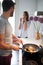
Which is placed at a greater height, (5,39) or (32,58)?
(5,39)

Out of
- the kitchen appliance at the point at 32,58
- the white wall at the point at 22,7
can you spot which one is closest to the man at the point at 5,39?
the kitchen appliance at the point at 32,58

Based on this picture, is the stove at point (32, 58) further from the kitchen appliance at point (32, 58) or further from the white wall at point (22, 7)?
the white wall at point (22, 7)

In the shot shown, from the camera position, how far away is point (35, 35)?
2.37m

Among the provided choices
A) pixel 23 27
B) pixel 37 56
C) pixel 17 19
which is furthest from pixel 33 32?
pixel 17 19

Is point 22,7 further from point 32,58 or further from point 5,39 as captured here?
point 32,58

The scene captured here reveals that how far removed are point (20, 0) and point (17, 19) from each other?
60 cm

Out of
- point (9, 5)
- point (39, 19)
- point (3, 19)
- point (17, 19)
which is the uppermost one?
point (9, 5)

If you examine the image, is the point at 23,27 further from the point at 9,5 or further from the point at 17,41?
the point at 9,5

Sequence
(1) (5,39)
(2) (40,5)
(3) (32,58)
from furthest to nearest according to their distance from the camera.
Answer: (2) (40,5) < (1) (5,39) < (3) (32,58)

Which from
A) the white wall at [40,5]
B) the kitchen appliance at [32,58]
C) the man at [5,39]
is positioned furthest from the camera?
the white wall at [40,5]

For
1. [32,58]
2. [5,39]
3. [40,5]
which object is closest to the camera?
[32,58]

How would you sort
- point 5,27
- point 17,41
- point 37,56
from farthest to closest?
point 17,41 → point 5,27 → point 37,56

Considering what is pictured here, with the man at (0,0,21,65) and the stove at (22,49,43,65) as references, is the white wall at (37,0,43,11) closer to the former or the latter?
the man at (0,0,21,65)

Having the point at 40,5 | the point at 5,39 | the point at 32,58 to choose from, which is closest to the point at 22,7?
the point at 40,5
